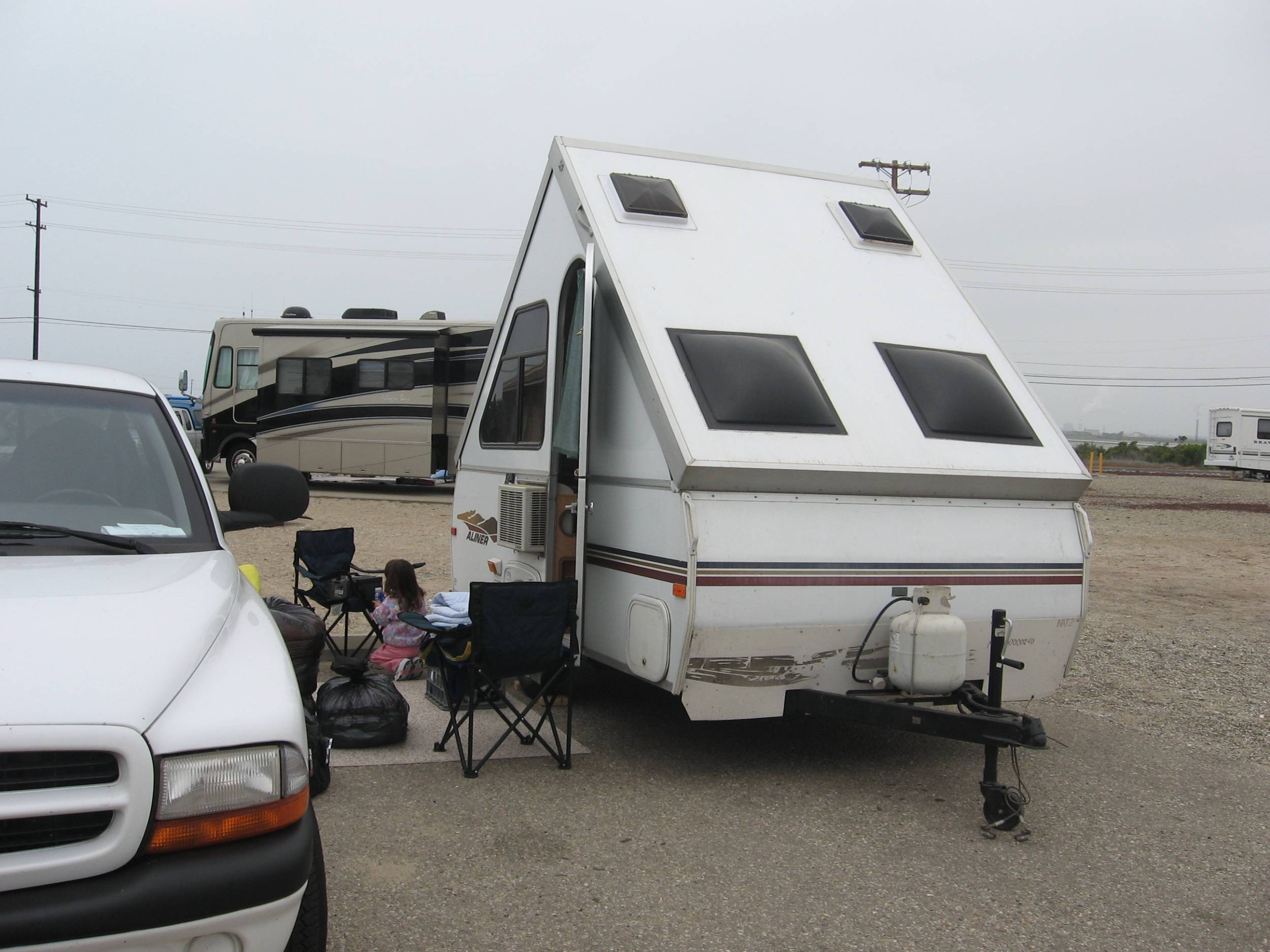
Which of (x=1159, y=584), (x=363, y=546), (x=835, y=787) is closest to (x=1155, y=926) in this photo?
(x=835, y=787)

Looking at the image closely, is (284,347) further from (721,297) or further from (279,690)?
(279,690)

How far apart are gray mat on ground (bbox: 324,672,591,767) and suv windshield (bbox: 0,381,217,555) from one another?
2.02 m

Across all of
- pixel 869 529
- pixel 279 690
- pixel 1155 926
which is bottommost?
pixel 1155 926

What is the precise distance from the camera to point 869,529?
488 centimetres

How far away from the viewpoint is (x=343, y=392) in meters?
20.5

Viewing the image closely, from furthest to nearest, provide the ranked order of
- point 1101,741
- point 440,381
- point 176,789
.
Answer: point 440,381 → point 1101,741 → point 176,789

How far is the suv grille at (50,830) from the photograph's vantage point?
213cm

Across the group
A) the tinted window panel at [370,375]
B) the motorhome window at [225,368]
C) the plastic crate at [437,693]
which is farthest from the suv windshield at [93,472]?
the motorhome window at [225,368]

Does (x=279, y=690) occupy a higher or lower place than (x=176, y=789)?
higher

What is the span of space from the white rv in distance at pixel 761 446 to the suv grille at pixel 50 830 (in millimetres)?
2683

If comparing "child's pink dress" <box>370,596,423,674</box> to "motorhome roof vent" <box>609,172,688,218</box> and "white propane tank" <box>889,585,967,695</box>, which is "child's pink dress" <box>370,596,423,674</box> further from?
"white propane tank" <box>889,585,967,695</box>

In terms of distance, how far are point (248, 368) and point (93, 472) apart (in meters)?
18.5

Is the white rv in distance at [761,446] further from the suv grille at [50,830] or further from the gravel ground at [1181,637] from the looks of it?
the suv grille at [50,830]

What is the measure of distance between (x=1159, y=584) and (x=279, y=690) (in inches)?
471
